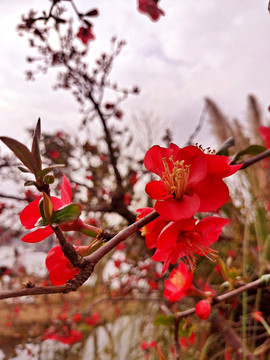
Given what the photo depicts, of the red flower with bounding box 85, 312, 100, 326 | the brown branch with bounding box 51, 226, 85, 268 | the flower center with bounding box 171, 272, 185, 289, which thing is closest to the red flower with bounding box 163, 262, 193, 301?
the flower center with bounding box 171, 272, 185, 289

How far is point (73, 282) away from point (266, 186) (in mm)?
1991

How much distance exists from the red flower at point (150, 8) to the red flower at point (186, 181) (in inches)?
10.1

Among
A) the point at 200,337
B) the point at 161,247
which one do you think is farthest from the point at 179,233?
the point at 200,337

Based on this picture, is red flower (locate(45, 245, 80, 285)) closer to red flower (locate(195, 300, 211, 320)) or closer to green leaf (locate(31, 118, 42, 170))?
green leaf (locate(31, 118, 42, 170))

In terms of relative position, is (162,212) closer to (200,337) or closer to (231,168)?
(231,168)

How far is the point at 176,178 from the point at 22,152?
4.6 inches

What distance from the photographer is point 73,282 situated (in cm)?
17

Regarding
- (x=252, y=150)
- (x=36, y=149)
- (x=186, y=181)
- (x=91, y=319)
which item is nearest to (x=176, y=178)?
(x=186, y=181)

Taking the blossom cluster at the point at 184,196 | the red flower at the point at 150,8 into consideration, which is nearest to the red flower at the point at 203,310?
the blossom cluster at the point at 184,196

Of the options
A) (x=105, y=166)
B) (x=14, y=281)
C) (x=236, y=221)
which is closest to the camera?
(x=236, y=221)

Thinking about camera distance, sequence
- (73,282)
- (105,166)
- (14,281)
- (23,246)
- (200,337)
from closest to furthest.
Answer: (73,282)
(200,337)
(105,166)
(23,246)
(14,281)

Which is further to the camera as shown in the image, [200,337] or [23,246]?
[23,246]

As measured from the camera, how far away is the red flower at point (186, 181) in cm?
21

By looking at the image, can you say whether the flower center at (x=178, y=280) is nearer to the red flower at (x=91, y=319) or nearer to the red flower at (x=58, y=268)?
the red flower at (x=58, y=268)
